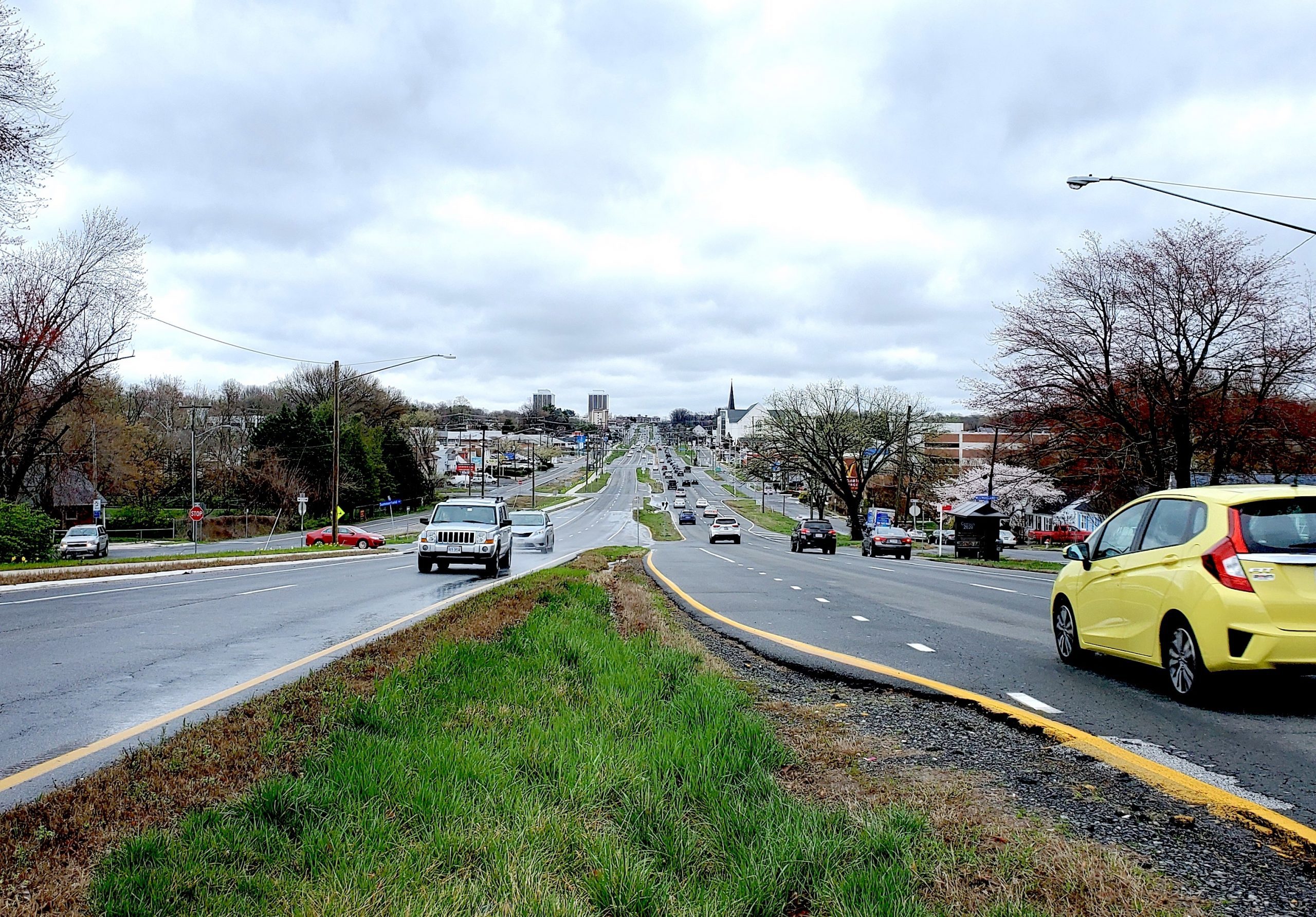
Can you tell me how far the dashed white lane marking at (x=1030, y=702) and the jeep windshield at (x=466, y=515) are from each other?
17.5 m

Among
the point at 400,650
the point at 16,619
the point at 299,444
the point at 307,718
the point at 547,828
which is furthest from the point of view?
the point at 299,444

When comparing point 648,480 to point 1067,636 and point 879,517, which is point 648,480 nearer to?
point 879,517

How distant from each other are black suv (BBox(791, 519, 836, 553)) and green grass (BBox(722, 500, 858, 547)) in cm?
1312

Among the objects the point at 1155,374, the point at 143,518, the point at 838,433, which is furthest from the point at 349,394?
the point at 1155,374

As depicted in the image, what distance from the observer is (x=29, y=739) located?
592cm

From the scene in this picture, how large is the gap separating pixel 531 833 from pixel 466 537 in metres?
18.9

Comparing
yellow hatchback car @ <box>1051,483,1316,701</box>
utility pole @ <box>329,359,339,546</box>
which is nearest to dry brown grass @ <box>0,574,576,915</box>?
yellow hatchback car @ <box>1051,483,1316,701</box>

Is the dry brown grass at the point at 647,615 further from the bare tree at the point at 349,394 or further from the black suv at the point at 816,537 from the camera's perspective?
the bare tree at the point at 349,394

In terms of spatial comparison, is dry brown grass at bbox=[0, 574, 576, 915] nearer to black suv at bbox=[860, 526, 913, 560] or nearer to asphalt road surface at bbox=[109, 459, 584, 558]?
asphalt road surface at bbox=[109, 459, 584, 558]

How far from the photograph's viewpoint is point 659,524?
85.9m

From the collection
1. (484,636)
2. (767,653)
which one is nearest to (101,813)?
(484,636)

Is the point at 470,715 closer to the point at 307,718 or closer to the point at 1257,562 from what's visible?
the point at 307,718

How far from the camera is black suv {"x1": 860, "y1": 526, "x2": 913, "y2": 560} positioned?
3966 centimetres

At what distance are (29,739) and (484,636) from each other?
415 centimetres
